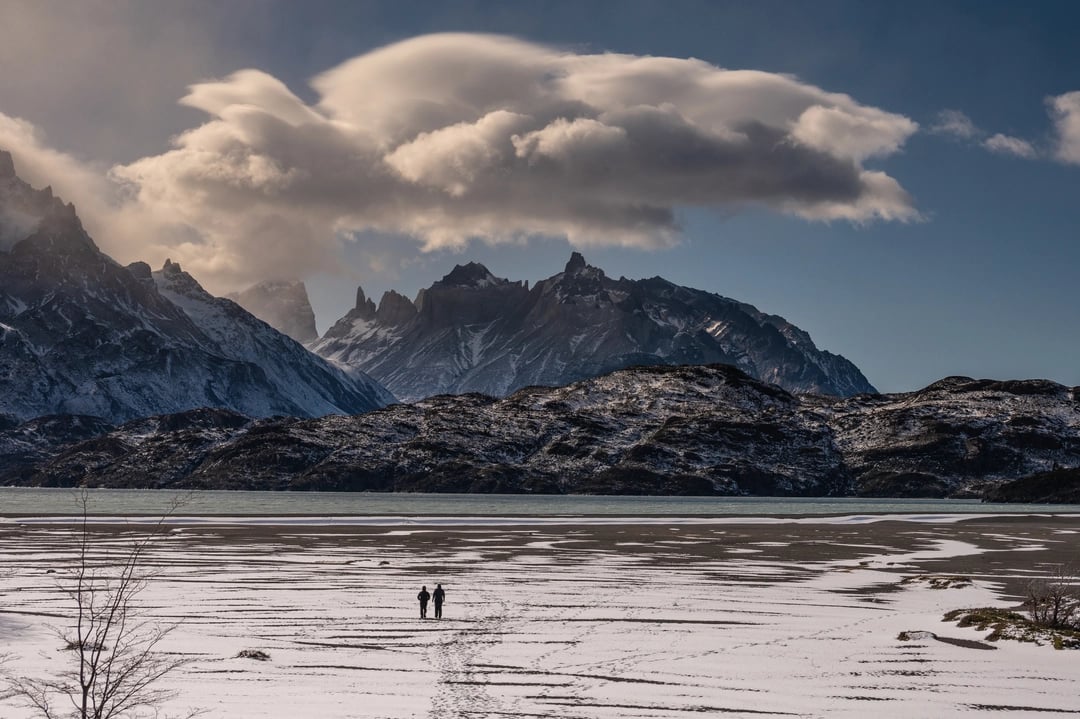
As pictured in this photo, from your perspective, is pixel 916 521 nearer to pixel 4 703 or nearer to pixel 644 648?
pixel 644 648

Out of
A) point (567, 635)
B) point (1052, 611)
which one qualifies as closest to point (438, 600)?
point (567, 635)

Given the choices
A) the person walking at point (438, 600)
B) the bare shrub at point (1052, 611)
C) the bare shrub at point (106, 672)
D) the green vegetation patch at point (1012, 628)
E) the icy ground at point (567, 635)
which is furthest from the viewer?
the person walking at point (438, 600)

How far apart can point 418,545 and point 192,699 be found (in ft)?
202

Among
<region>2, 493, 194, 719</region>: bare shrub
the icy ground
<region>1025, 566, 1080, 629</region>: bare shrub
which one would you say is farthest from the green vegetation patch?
<region>2, 493, 194, 719</region>: bare shrub

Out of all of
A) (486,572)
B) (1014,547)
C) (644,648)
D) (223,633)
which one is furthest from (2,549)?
(1014,547)

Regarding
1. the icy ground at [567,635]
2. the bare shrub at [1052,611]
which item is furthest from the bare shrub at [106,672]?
the bare shrub at [1052,611]

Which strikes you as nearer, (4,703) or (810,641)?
(4,703)

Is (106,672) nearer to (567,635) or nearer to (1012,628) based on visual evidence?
(567,635)

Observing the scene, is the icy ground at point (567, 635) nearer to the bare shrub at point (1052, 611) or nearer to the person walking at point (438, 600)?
the person walking at point (438, 600)

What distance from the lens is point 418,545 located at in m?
89.4

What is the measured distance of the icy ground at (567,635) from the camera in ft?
95.6

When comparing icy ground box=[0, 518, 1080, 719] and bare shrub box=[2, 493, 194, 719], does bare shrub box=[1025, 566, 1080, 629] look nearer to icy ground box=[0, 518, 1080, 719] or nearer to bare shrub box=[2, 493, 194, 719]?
icy ground box=[0, 518, 1080, 719]

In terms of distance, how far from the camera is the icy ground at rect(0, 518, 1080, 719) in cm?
2914

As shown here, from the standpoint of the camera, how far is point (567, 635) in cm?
4016
